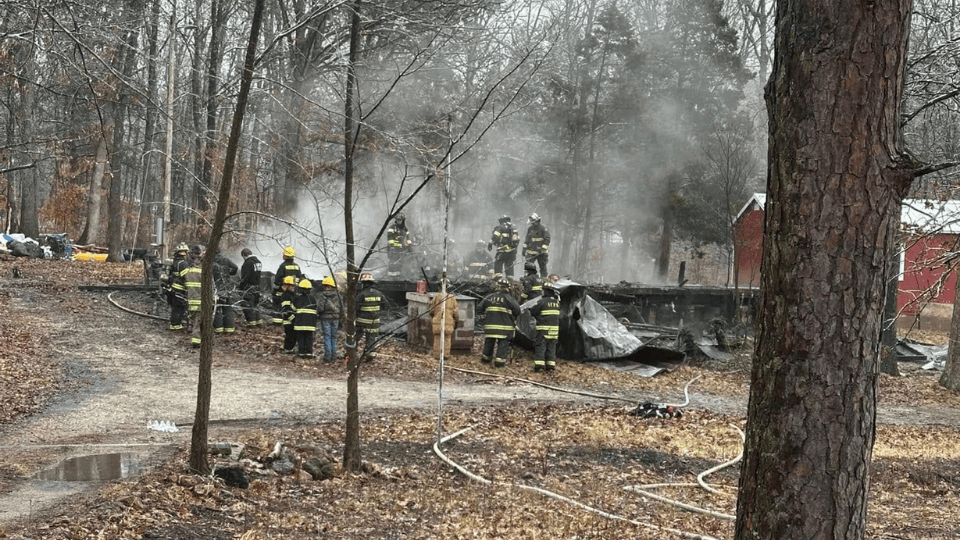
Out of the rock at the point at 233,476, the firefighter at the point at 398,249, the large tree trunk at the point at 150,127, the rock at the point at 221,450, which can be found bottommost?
the rock at the point at 233,476

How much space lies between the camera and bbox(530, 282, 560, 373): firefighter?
1605cm

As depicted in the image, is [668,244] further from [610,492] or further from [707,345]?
[610,492]

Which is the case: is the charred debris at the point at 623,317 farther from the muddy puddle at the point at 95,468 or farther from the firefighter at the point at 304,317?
the muddy puddle at the point at 95,468

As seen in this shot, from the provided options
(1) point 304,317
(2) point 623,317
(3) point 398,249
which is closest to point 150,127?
(3) point 398,249

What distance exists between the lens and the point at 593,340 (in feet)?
57.0

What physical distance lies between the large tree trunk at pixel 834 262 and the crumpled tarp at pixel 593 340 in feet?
44.0

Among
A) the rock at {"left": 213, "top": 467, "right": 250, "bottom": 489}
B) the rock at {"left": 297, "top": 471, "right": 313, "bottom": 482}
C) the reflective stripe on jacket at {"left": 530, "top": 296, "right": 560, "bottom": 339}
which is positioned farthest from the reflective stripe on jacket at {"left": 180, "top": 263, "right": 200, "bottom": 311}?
the rock at {"left": 213, "top": 467, "right": 250, "bottom": 489}

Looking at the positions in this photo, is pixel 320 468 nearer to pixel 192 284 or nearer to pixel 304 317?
pixel 304 317

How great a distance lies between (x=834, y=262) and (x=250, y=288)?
Answer: 52.7ft

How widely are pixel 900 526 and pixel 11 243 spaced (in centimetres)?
2621

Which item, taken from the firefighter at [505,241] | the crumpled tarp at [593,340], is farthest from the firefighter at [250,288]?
the firefighter at [505,241]

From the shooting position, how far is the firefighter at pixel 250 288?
1781 cm

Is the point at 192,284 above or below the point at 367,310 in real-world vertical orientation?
Answer: above

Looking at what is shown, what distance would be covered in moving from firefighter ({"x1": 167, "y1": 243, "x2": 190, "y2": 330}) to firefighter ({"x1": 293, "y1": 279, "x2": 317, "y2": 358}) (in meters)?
2.44
